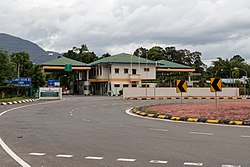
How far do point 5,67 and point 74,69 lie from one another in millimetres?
27887

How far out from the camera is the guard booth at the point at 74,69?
73.9m

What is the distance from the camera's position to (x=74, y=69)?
7612 cm

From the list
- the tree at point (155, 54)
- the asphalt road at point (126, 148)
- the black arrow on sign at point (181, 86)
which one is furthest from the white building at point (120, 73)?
the asphalt road at point (126, 148)

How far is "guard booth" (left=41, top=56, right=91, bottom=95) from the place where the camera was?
7394 cm

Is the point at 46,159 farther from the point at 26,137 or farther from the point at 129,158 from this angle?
the point at 26,137

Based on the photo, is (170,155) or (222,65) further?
(222,65)

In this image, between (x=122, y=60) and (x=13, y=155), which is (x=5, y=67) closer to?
(x=122, y=60)

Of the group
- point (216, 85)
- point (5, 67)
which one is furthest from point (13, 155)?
point (5, 67)

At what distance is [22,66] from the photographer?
6134 cm

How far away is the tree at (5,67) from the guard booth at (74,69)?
2040 cm

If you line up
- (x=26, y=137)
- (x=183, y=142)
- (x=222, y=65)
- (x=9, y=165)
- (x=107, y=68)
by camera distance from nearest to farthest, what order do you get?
(x=9, y=165), (x=183, y=142), (x=26, y=137), (x=107, y=68), (x=222, y=65)

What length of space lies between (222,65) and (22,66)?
74246 millimetres

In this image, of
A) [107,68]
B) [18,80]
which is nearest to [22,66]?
[18,80]

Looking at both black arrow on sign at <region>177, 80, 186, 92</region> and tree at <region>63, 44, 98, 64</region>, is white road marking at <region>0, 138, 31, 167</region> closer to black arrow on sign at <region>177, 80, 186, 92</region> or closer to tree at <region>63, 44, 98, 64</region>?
black arrow on sign at <region>177, 80, 186, 92</region>
